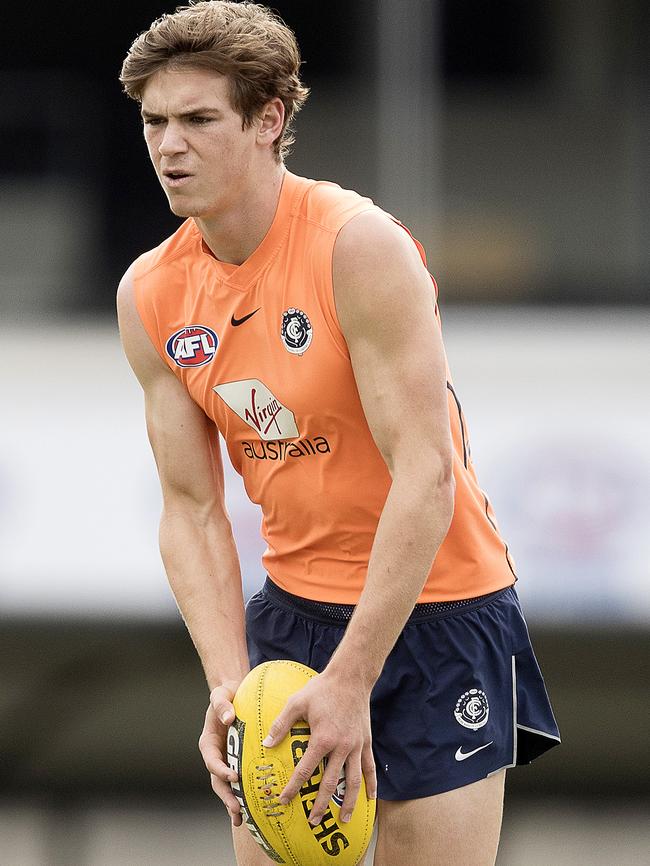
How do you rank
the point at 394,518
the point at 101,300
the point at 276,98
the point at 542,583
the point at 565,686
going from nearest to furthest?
the point at 394,518, the point at 276,98, the point at 542,583, the point at 565,686, the point at 101,300

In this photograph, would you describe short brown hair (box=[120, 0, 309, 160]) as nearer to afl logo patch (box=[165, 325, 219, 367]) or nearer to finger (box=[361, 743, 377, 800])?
afl logo patch (box=[165, 325, 219, 367])

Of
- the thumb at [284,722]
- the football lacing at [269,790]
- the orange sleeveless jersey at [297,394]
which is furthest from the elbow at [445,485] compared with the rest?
the football lacing at [269,790]

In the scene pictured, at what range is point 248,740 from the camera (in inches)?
92.8

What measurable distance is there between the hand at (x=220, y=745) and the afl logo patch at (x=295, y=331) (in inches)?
25.0

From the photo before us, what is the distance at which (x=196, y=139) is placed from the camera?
7.66ft

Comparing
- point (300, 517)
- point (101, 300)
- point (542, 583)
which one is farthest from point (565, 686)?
point (300, 517)

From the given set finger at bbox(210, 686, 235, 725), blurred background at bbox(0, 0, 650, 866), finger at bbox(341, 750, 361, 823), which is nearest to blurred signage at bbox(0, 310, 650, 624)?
blurred background at bbox(0, 0, 650, 866)

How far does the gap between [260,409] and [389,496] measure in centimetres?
33

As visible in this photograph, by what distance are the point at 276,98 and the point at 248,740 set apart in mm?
1121

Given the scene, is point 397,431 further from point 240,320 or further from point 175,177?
point 175,177

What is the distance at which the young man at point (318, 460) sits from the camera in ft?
7.38

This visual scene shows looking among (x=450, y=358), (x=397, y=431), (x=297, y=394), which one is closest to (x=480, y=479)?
(x=450, y=358)

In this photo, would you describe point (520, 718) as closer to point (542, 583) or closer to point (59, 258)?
point (542, 583)

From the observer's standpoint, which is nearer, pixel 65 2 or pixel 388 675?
pixel 388 675
